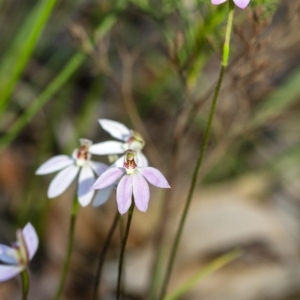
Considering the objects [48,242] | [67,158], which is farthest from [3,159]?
→ [67,158]

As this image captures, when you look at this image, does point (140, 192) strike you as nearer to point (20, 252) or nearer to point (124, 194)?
point (124, 194)

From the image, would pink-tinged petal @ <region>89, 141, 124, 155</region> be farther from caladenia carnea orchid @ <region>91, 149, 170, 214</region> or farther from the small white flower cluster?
caladenia carnea orchid @ <region>91, 149, 170, 214</region>

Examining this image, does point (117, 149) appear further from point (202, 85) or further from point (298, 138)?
point (298, 138)

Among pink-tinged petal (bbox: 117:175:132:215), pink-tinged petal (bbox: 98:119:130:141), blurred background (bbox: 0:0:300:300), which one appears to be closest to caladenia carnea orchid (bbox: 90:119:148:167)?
pink-tinged petal (bbox: 98:119:130:141)

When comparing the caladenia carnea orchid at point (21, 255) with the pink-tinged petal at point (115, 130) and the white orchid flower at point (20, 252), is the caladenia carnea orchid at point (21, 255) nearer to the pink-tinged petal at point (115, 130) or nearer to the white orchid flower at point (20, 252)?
the white orchid flower at point (20, 252)

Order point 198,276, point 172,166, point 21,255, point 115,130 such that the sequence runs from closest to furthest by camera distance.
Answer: point 21,255 < point 115,130 < point 198,276 < point 172,166

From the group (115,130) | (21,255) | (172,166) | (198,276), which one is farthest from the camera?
(172,166)

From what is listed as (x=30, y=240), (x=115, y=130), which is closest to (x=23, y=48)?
(x=115, y=130)
